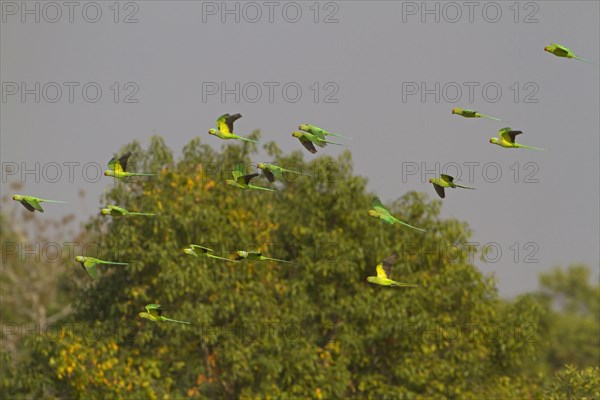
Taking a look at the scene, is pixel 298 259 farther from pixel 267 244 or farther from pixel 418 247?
pixel 418 247

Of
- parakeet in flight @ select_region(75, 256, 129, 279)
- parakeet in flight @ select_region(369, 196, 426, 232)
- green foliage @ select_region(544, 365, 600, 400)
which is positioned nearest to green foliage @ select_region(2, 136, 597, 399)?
green foliage @ select_region(544, 365, 600, 400)

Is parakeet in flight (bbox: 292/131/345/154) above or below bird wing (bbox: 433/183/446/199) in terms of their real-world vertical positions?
above

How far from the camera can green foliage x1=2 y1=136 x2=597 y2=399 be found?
18.4m

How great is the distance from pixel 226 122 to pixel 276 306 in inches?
346

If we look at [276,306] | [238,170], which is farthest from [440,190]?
[276,306]

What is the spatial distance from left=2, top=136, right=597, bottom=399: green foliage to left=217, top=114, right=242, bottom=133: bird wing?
7759mm

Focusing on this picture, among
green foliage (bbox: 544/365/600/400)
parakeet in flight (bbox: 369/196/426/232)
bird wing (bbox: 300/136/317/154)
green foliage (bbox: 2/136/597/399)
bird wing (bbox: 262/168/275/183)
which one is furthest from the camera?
green foliage (bbox: 2/136/597/399)

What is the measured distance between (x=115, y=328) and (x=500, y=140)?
10.6 meters

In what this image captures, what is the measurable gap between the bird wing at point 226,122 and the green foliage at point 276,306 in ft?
25.5

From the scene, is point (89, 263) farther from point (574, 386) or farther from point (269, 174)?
point (574, 386)

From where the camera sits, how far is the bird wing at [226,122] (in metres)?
10.7

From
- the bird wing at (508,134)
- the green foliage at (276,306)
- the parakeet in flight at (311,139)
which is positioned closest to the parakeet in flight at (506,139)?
the bird wing at (508,134)

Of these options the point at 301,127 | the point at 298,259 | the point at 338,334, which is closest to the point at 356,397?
the point at 338,334

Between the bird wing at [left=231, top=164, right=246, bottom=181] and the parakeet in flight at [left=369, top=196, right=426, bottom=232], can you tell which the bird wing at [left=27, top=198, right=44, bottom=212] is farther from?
the parakeet in flight at [left=369, top=196, right=426, bottom=232]
